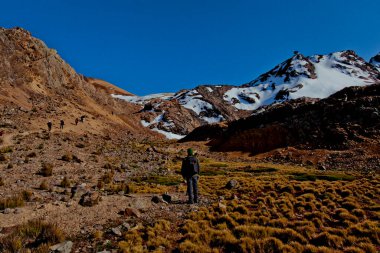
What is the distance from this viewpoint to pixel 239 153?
55.5 meters

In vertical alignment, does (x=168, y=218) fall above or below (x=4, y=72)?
below

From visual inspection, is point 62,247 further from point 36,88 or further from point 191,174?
point 36,88

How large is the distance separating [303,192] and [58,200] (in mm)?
14905

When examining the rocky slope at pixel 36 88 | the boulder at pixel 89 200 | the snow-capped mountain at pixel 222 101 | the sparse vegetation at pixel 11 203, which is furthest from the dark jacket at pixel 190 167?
the snow-capped mountain at pixel 222 101

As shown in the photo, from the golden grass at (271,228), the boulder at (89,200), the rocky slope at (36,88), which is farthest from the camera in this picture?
the rocky slope at (36,88)

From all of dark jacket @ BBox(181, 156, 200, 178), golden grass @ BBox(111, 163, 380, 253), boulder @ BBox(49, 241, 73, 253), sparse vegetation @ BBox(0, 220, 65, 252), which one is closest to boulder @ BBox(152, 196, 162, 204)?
dark jacket @ BBox(181, 156, 200, 178)

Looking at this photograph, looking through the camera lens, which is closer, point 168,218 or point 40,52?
point 168,218

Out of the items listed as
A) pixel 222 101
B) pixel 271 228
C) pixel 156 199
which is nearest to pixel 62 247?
pixel 156 199

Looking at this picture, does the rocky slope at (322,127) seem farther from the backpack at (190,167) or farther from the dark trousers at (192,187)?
the backpack at (190,167)

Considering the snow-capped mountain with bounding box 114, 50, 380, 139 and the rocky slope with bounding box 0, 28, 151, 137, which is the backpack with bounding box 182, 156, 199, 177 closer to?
the rocky slope with bounding box 0, 28, 151, 137

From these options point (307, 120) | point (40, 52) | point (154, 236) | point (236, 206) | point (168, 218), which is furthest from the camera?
point (40, 52)

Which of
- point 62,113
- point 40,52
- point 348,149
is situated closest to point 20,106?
point 62,113

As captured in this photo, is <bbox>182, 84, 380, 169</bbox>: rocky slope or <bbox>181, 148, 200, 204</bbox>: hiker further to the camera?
<bbox>182, 84, 380, 169</bbox>: rocky slope

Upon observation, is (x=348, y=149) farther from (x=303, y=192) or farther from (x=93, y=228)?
(x=93, y=228)
